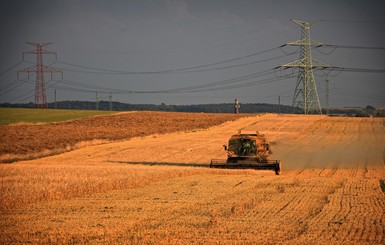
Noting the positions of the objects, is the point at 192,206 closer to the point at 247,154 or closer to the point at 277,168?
the point at 277,168

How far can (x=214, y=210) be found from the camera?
18703 mm

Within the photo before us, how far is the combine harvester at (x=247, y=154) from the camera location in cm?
3734

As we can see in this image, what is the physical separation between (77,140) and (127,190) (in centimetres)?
3632

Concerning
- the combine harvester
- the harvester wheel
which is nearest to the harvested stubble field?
the harvester wheel

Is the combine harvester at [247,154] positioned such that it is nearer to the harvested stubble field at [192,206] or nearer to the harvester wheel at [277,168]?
the harvester wheel at [277,168]

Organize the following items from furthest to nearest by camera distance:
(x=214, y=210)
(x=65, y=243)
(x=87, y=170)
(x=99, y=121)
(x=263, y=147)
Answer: (x=99, y=121)
(x=263, y=147)
(x=87, y=170)
(x=214, y=210)
(x=65, y=243)

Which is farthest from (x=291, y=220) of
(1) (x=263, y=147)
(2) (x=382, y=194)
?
(1) (x=263, y=147)

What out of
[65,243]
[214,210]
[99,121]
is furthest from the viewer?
[99,121]

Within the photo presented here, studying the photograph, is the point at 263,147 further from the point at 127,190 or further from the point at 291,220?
the point at 291,220

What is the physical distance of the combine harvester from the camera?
37344 mm

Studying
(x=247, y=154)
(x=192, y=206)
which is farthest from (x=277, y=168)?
(x=192, y=206)

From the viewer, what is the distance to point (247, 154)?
124 feet

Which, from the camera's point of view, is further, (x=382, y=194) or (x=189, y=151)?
(x=189, y=151)

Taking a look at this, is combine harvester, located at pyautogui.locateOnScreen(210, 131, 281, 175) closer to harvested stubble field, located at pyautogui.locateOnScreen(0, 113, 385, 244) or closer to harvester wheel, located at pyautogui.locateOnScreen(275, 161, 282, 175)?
harvester wheel, located at pyautogui.locateOnScreen(275, 161, 282, 175)
